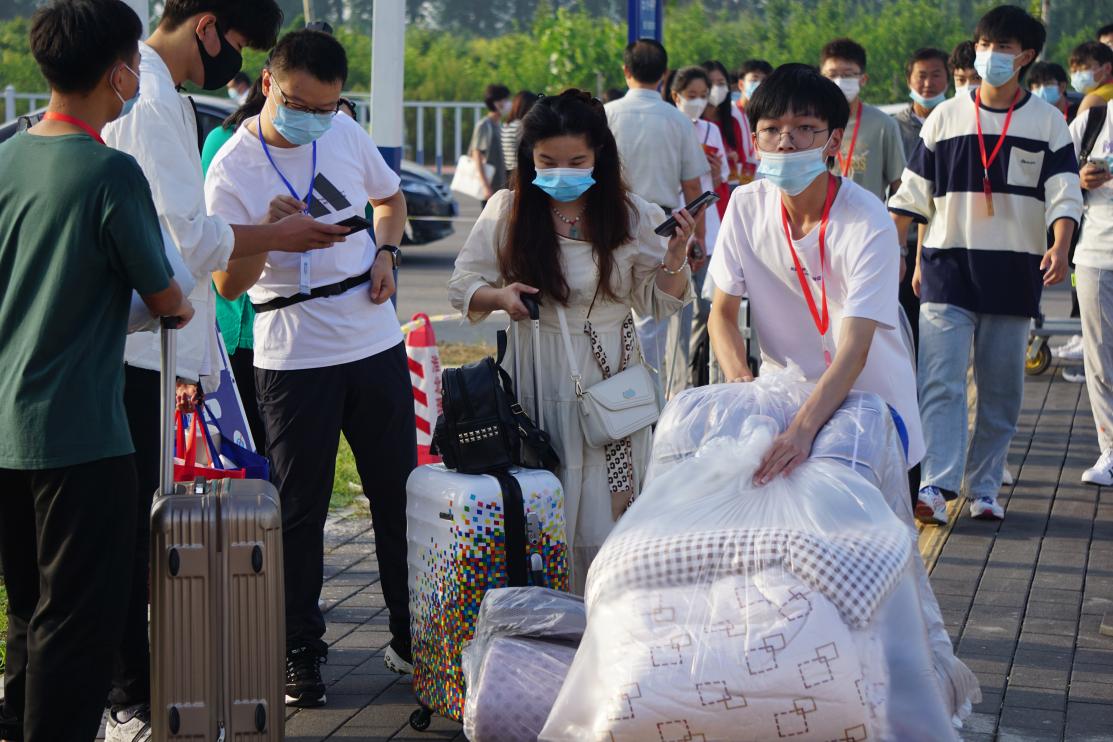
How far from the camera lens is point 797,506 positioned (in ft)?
12.0

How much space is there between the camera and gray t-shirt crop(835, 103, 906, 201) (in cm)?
798

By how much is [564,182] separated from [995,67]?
2777 millimetres

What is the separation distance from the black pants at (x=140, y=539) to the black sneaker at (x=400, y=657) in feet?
2.73

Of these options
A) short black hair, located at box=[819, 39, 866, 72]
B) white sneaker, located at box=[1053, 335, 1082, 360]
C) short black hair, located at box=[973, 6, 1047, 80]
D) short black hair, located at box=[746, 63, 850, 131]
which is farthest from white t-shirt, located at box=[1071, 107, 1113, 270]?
short black hair, located at box=[746, 63, 850, 131]

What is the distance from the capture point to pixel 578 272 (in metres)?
4.56

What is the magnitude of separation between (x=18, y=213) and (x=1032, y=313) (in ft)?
14.8

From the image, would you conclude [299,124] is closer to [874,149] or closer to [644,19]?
[874,149]

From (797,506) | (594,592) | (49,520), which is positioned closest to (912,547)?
(797,506)

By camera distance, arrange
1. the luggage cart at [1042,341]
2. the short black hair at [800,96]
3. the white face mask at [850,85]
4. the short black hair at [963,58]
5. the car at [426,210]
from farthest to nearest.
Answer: the car at [426,210]
the luggage cart at [1042,341]
the short black hair at [963,58]
the white face mask at [850,85]
the short black hair at [800,96]

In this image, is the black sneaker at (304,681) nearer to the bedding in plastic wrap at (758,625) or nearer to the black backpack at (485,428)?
the black backpack at (485,428)

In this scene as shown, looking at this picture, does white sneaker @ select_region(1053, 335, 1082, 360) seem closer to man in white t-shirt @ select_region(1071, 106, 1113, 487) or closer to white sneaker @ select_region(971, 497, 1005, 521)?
man in white t-shirt @ select_region(1071, 106, 1113, 487)

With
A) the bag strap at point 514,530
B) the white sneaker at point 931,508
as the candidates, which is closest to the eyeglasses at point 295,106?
the bag strap at point 514,530

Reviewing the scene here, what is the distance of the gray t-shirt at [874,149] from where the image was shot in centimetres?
798

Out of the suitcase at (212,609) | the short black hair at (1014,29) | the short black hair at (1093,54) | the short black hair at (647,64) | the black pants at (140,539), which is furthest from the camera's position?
the short black hair at (1093,54)
